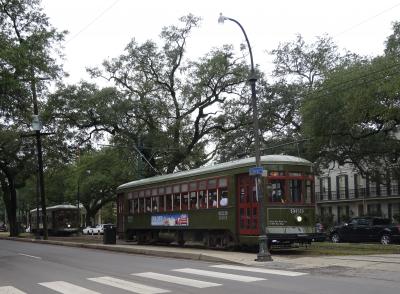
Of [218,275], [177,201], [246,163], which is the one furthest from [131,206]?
[218,275]

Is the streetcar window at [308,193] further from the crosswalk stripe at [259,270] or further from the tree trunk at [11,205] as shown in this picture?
the tree trunk at [11,205]

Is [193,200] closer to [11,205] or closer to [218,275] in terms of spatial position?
[218,275]

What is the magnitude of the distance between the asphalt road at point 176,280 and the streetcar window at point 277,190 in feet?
14.3

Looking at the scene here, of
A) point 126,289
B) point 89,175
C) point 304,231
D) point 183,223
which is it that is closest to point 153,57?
point 183,223

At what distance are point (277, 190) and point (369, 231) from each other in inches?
524

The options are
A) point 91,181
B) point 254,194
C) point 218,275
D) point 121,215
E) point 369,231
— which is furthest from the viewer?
point 91,181

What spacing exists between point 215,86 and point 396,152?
513 inches

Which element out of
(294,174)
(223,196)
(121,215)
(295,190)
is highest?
(294,174)

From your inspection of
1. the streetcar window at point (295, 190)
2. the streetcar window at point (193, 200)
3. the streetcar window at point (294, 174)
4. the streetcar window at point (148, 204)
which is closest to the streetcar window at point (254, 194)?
the streetcar window at point (295, 190)

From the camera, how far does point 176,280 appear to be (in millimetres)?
13172

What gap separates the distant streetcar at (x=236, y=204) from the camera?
67.3 feet

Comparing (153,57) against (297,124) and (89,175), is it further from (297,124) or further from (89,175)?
(89,175)

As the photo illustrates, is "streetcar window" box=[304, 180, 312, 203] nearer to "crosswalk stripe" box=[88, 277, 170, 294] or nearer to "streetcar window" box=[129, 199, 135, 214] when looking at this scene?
"crosswalk stripe" box=[88, 277, 170, 294]

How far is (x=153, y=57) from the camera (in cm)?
3784
